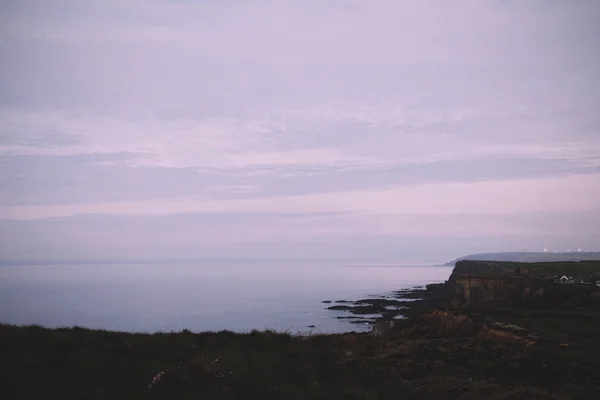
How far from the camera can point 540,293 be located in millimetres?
39531

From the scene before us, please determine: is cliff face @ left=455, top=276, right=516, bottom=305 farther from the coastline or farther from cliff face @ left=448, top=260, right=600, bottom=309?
the coastline

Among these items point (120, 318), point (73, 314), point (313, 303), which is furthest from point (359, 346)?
point (313, 303)

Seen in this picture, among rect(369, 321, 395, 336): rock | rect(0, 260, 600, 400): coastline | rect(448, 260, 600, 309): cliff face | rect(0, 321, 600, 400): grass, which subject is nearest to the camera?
rect(0, 321, 600, 400): grass

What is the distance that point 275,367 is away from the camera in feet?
44.9

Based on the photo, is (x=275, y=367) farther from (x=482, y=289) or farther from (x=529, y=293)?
(x=482, y=289)

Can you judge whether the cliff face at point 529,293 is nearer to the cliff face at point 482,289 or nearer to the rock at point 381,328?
the cliff face at point 482,289

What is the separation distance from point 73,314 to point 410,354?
6762 cm

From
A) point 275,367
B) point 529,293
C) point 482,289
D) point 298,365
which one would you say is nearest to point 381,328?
point 298,365

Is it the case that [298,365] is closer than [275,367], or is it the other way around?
[275,367]

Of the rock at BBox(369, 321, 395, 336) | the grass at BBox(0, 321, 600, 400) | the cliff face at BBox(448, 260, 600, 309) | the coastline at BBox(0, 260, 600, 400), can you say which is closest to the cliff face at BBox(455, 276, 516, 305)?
the cliff face at BBox(448, 260, 600, 309)

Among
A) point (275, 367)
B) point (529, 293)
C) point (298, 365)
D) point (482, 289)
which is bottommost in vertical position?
point (482, 289)

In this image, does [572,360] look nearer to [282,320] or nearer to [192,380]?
[192,380]

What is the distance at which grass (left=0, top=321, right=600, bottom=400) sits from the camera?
35.2 ft

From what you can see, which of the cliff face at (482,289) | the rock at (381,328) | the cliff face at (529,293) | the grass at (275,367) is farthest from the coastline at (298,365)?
the cliff face at (482,289)
